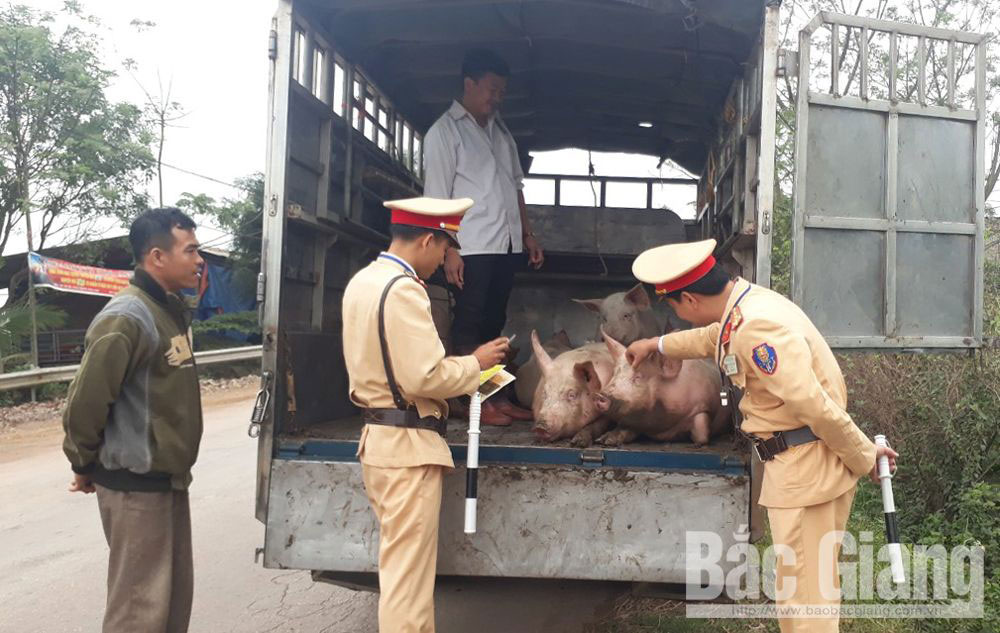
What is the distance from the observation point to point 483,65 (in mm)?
4234

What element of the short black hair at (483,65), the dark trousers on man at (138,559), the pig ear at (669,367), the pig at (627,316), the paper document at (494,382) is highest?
the short black hair at (483,65)

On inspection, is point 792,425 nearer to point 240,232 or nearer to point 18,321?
point 18,321

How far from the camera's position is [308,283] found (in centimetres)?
367

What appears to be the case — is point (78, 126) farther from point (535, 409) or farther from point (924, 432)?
point (924, 432)

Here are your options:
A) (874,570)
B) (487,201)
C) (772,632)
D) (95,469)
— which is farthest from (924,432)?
(95,469)

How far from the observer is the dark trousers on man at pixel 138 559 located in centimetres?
270

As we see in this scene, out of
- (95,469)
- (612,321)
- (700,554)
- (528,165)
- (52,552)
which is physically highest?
(528,165)

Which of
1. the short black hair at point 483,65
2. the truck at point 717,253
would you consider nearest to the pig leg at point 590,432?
the truck at point 717,253

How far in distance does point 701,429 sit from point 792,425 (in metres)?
0.75

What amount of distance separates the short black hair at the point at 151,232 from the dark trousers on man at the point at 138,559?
91cm

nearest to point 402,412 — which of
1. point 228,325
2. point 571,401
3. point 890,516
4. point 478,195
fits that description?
point 571,401

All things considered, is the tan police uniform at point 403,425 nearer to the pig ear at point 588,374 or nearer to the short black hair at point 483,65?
the pig ear at point 588,374

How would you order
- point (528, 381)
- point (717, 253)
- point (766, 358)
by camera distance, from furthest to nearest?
point (717, 253) → point (528, 381) → point (766, 358)

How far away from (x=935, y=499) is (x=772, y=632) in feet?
6.92
